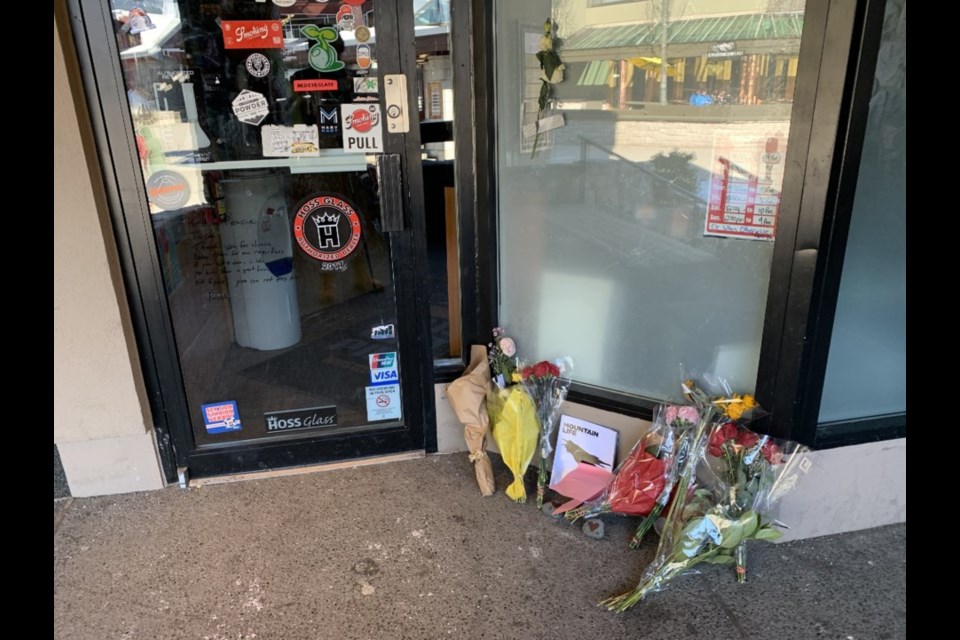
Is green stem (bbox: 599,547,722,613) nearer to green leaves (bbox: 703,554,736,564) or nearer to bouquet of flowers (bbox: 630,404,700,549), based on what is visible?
green leaves (bbox: 703,554,736,564)

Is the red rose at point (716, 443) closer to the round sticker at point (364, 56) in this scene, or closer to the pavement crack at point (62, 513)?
the round sticker at point (364, 56)

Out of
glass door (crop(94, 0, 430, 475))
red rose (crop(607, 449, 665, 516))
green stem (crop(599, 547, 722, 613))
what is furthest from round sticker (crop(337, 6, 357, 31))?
green stem (crop(599, 547, 722, 613))

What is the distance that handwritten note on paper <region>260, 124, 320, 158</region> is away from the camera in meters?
2.51

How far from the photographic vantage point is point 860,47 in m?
1.79

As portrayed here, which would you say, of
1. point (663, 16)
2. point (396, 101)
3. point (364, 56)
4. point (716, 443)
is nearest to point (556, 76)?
point (663, 16)

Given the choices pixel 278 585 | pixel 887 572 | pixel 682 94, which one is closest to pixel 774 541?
pixel 887 572

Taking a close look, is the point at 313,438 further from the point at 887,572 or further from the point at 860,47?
the point at 860,47

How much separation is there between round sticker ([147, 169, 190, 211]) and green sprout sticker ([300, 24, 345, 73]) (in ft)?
2.43

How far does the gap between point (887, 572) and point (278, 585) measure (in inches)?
89.1

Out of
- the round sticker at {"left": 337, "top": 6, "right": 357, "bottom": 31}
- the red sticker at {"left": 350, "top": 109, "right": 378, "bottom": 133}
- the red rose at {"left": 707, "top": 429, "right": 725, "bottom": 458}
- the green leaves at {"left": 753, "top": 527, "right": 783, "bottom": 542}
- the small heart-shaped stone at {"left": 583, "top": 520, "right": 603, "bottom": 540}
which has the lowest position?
the small heart-shaped stone at {"left": 583, "top": 520, "right": 603, "bottom": 540}

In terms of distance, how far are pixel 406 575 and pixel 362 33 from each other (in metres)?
2.14

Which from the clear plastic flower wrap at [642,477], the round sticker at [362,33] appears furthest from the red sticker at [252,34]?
the clear plastic flower wrap at [642,477]

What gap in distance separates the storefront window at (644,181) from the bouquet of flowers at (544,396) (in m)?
0.14

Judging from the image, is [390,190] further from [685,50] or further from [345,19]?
[685,50]
